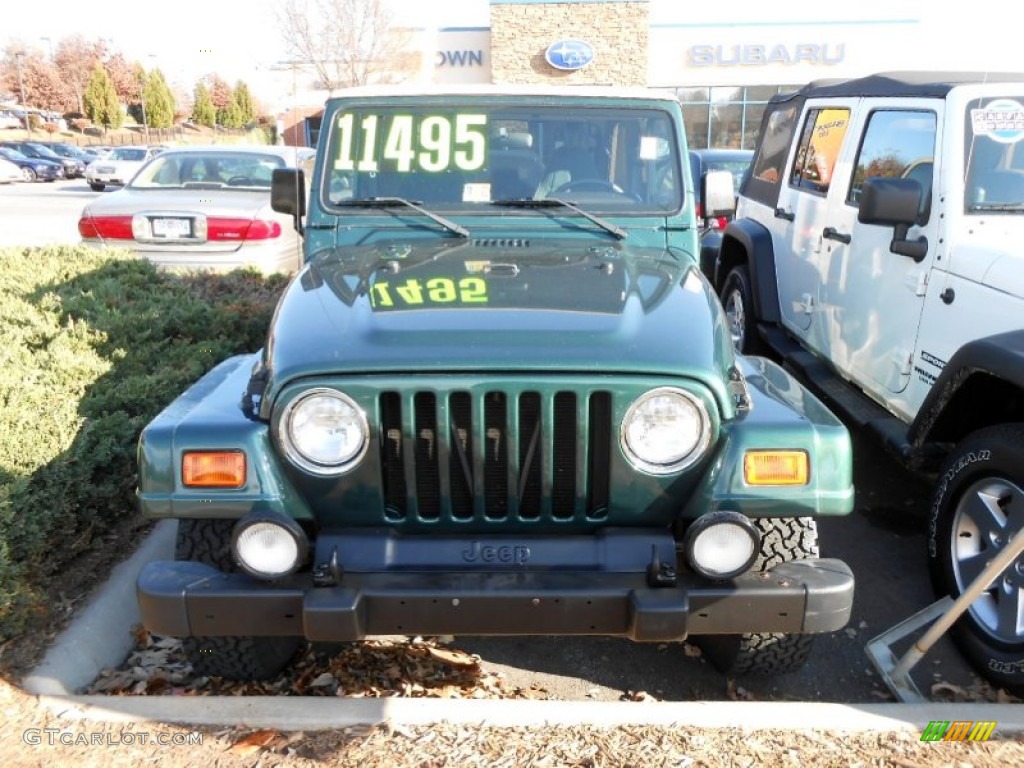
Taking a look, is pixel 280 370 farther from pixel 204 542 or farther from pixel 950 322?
pixel 950 322

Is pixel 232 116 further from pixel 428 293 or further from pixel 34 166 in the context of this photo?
pixel 428 293

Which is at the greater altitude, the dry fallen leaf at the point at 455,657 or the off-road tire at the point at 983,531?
the off-road tire at the point at 983,531

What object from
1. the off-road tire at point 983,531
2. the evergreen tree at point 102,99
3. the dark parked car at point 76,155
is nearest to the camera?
the off-road tire at point 983,531

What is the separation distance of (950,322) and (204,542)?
3.08 m

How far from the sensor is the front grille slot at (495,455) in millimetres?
2371

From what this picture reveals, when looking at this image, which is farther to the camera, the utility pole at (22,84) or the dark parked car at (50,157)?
the utility pole at (22,84)

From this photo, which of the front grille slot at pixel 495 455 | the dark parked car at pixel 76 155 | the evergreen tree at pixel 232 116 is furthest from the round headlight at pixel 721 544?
the evergreen tree at pixel 232 116

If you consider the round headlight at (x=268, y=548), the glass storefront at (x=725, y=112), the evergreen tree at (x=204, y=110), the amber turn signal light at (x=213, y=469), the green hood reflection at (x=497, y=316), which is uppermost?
the evergreen tree at (x=204, y=110)

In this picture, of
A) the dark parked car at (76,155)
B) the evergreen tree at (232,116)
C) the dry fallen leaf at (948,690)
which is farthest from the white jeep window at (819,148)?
the evergreen tree at (232,116)

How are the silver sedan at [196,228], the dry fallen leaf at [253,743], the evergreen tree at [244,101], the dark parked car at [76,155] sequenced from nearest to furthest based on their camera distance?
the dry fallen leaf at [253,743] < the silver sedan at [196,228] < the dark parked car at [76,155] < the evergreen tree at [244,101]

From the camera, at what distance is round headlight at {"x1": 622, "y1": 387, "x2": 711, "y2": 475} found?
2.37 meters

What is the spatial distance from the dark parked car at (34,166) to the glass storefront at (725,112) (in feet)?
77.5

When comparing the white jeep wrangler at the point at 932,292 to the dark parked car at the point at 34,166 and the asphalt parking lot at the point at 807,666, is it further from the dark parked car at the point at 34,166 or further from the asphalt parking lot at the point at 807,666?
the dark parked car at the point at 34,166

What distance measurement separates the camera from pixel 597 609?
230cm
